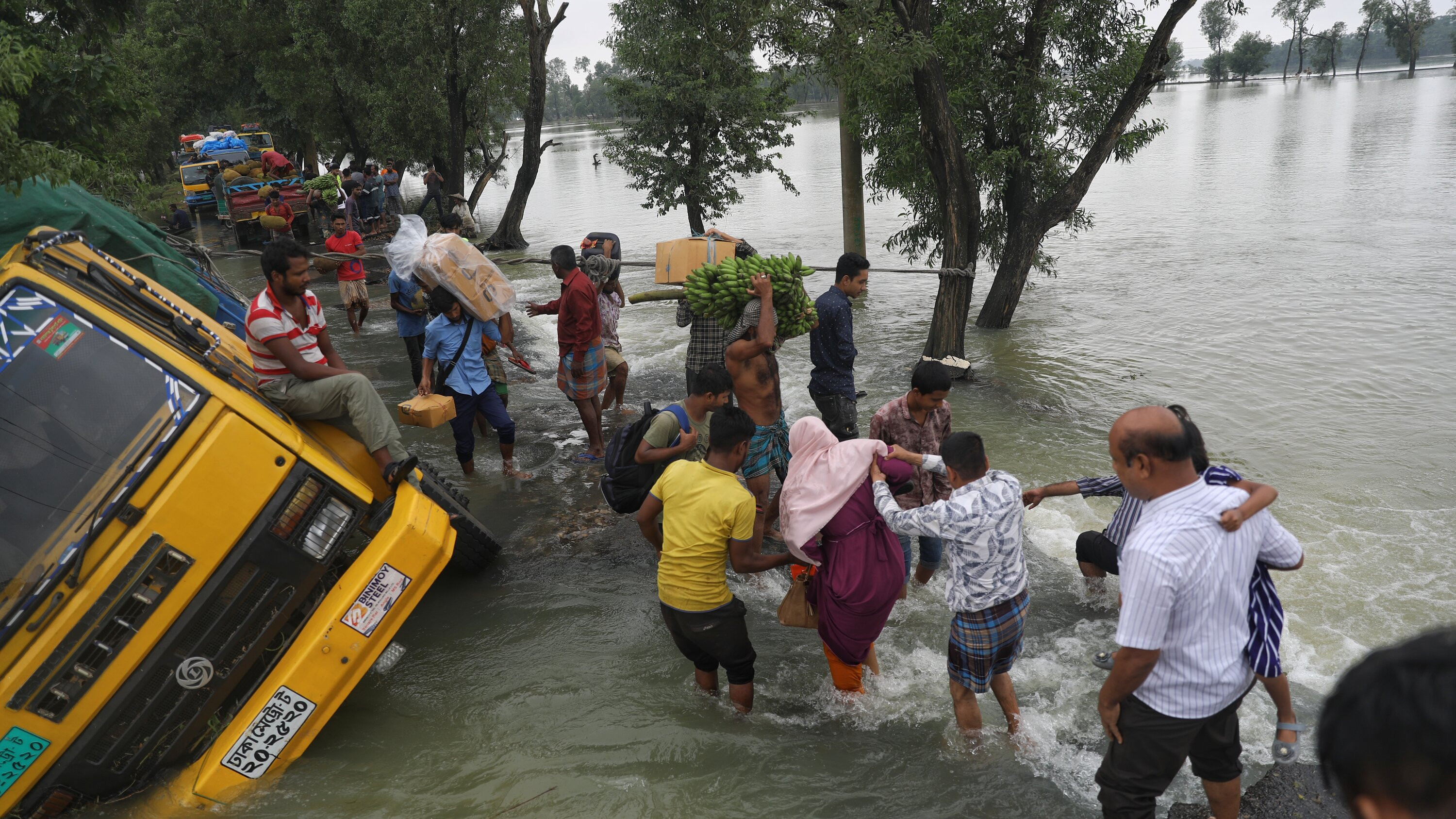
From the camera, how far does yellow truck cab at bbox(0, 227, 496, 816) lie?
10.8ft

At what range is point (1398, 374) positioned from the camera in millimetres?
9414

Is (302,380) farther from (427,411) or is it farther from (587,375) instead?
(587,375)

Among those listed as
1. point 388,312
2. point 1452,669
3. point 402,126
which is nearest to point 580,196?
point 402,126

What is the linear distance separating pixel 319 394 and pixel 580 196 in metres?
33.1

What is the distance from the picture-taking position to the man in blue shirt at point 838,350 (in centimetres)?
588

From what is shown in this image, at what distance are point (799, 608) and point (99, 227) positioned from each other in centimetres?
650

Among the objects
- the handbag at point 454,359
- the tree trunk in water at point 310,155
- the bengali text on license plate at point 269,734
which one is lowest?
the bengali text on license plate at point 269,734

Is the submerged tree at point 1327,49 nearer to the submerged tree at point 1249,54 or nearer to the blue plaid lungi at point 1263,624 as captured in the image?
the submerged tree at point 1249,54

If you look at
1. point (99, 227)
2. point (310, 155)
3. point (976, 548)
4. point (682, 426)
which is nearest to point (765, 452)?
point (682, 426)

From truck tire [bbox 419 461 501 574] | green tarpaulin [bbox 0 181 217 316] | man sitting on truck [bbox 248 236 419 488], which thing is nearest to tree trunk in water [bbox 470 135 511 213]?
green tarpaulin [bbox 0 181 217 316]

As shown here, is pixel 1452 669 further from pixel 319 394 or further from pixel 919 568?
pixel 319 394

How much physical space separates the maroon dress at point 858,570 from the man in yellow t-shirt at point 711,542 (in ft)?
0.78

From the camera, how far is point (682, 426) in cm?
498

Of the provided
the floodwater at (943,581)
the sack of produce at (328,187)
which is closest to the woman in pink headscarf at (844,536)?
the floodwater at (943,581)
